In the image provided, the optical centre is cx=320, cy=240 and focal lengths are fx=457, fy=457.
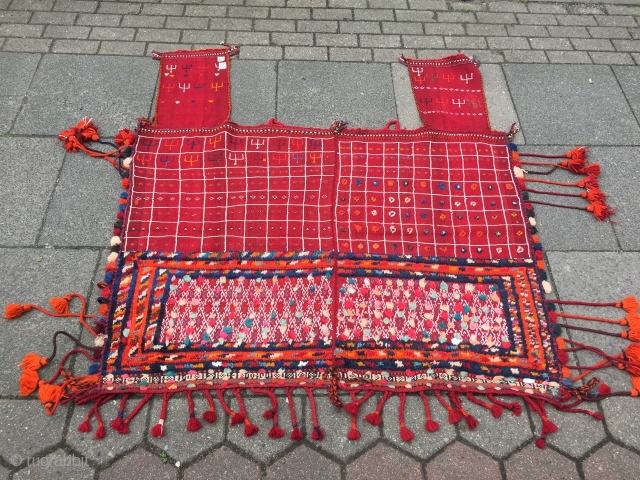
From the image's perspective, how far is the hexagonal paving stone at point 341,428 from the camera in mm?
1997

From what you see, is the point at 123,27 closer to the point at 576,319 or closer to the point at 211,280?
the point at 211,280

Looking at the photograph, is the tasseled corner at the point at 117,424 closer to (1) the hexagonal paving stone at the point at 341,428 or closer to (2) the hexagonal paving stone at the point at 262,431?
(2) the hexagonal paving stone at the point at 262,431

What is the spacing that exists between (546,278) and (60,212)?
105 inches

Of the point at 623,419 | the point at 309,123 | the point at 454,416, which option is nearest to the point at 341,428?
the point at 454,416

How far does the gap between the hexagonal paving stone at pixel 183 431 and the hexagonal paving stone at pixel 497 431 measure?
1.09 m

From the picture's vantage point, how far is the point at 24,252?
95.0 inches

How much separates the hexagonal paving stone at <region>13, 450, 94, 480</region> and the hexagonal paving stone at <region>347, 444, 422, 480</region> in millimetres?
1113

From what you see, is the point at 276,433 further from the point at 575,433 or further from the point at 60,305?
the point at 575,433

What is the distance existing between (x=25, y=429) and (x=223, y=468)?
2.87 feet

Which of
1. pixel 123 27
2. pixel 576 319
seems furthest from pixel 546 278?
pixel 123 27

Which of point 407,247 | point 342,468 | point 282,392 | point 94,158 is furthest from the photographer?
point 94,158

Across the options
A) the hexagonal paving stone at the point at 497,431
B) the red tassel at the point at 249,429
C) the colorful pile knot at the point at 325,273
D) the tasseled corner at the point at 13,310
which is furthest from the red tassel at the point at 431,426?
the tasseled corner at the point at 13,310

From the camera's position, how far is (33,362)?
6.86 feet

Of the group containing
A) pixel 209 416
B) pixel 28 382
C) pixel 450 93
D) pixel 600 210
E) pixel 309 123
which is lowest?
pixel 209 416
